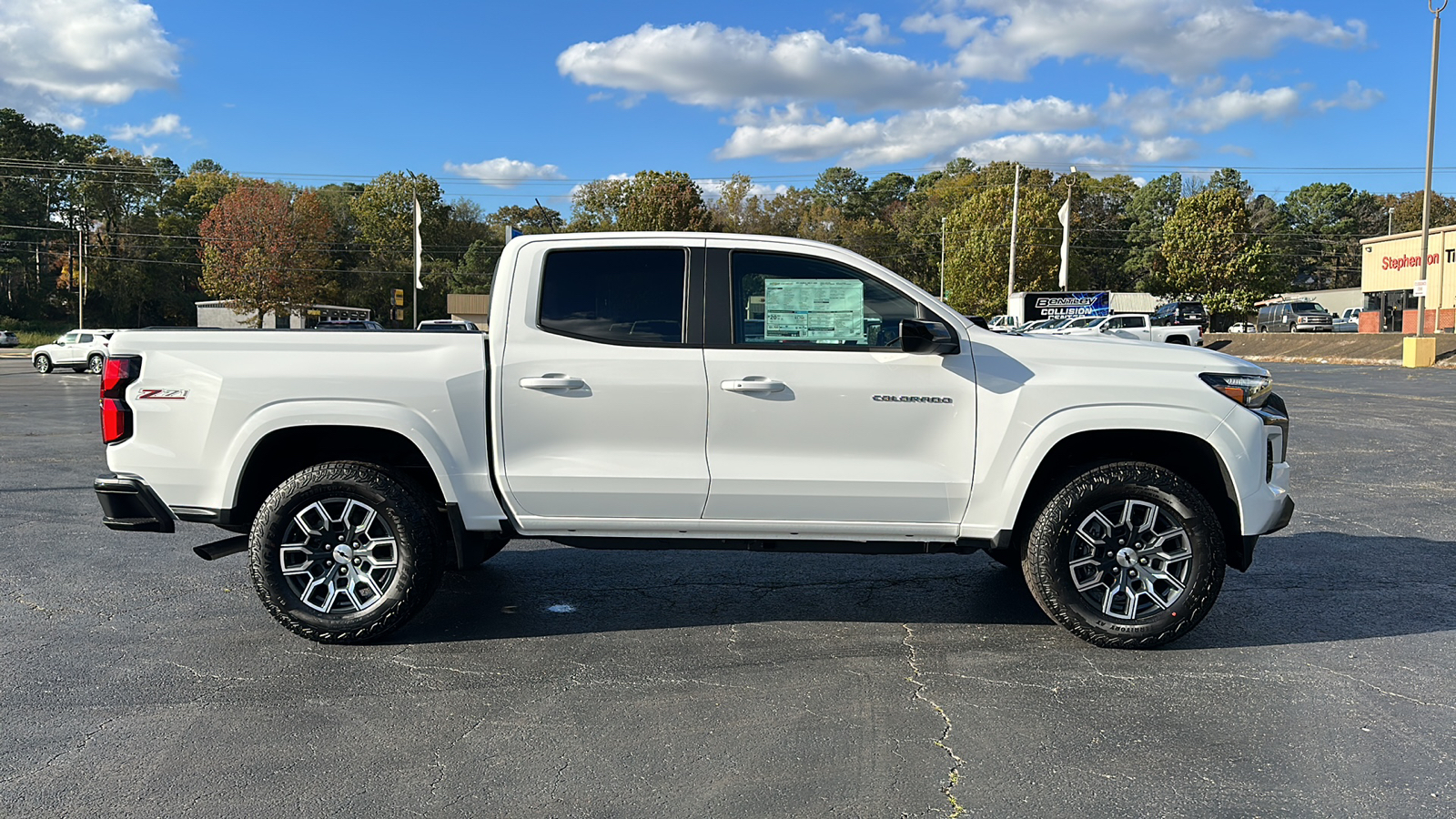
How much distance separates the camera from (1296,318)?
52500 mm

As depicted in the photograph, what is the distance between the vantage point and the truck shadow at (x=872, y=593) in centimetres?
514

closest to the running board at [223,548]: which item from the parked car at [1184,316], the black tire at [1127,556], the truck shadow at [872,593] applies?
the truck shadow at [872,593]

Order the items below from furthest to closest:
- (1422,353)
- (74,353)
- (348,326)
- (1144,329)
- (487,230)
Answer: (487,230) → (1144,329) → (74,353) → (1422,353) → (348,326)

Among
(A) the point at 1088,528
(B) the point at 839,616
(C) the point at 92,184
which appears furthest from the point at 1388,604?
(C) the point at 92,184

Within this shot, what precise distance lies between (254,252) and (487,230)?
40840 mm

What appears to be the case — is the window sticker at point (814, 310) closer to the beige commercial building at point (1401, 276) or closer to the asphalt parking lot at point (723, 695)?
the asphalt parking lot at point (723, 695)

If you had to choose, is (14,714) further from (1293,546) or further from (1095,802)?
(1293,546)

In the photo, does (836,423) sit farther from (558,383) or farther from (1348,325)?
(1348,325)

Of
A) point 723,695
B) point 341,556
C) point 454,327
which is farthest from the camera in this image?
point 454,327

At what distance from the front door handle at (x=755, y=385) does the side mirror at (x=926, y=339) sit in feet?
1.98

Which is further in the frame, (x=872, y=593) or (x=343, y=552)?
(x=872, y=593)

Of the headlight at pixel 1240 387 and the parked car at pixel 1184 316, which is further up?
the parked car at pixel 1184 316

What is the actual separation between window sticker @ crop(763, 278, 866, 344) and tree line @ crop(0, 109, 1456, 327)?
51597 millimetres

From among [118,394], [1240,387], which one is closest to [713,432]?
[1240,387]
